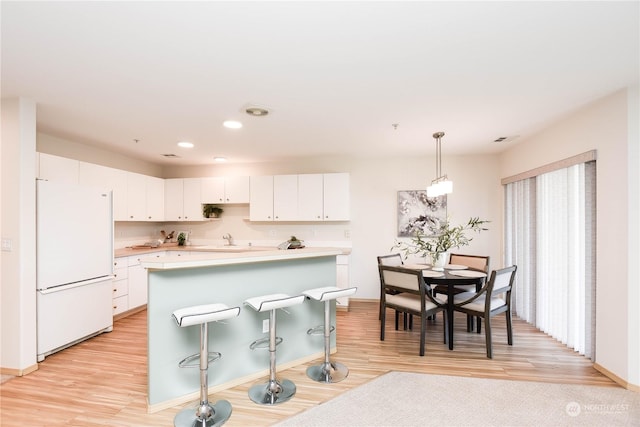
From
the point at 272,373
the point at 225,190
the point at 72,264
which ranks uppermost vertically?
the point at 225,190

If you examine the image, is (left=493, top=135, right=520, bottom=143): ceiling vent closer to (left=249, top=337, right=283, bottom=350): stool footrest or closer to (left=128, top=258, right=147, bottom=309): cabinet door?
(left=249, top=337, right=283, bottom=350): stool footrest

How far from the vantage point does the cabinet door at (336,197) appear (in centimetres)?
489

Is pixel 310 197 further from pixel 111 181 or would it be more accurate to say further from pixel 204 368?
pixel 204 368

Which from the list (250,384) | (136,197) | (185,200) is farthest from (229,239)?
(250,384)

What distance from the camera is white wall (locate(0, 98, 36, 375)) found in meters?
2.62

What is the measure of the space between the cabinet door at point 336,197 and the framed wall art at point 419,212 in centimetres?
93

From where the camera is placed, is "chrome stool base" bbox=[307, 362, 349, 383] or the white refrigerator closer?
"chrome stool base" bbox=[307, 362, 349, 383]

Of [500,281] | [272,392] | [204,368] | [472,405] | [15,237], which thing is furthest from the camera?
[500,281]

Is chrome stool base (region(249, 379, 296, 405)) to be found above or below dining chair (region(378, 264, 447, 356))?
below

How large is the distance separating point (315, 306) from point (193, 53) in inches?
93.7

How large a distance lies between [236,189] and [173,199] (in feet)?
3.93

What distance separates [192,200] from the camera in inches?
211

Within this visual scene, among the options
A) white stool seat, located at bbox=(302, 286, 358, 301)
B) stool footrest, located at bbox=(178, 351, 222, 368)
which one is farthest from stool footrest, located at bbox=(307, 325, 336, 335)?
stool footrest, located at bbox=(178, 351, 222, 368)

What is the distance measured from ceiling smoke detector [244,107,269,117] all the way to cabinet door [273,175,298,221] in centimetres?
209
